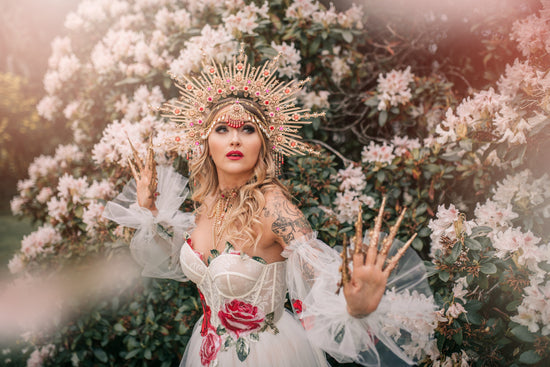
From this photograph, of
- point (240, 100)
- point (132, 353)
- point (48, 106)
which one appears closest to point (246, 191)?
point (240, 100)

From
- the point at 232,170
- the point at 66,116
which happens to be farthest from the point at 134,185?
the point at 66,116

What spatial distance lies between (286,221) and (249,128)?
1.74 ft

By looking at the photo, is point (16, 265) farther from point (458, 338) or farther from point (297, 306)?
point (458, 338)

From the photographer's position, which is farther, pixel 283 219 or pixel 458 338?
pixel 458 338

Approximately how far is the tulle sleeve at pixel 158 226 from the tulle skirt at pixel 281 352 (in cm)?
61

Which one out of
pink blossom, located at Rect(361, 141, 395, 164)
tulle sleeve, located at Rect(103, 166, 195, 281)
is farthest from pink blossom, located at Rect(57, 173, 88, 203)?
pink blossom, located at Rect(361, 141, 395, 164)

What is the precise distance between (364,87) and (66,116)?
3027 millimetres

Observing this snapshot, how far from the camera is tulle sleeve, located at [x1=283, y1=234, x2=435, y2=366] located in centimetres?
140

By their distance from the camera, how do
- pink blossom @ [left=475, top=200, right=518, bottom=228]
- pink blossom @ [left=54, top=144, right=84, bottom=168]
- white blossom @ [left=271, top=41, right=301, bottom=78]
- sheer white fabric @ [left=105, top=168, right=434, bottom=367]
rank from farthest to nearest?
pink blossom @ [left=54, top=144, right=84, bottom=168] < white blossom @ [left=271, top=41, right=301, bottom=78] < pink blossom @ [left=475, top=200, right=518, bottom=228] < sheer white fabric @ [left=105, top=168, right=434, bottom=367]

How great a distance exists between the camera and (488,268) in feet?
6.52

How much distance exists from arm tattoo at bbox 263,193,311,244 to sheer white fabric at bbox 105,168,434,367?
62 mm

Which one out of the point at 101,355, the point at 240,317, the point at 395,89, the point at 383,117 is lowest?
the point at 101,355

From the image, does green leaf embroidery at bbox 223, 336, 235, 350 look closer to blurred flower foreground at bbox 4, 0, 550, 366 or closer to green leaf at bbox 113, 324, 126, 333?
blurred flower foreground at bbox 4, 0, 550, 366

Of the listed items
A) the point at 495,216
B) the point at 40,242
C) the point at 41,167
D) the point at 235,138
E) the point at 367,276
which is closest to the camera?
the point at 367,276
